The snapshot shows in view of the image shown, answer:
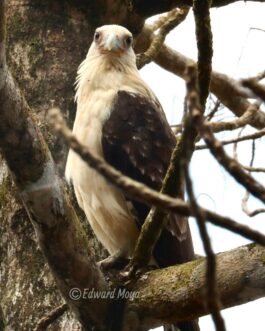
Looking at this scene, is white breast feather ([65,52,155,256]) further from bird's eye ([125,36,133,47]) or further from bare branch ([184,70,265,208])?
bare branch ([184,70,265,208])

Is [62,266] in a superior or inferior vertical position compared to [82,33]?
inferior

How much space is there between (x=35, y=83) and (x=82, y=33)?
539 mm

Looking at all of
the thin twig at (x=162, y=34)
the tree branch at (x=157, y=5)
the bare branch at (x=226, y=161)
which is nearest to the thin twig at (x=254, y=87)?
the bare branch at (x=226, y=161)

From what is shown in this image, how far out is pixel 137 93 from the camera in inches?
183

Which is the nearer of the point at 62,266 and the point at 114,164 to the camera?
the point at 62,266

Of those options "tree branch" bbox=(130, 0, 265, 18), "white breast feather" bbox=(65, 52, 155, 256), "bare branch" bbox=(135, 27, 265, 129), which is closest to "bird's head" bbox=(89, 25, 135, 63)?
"tree branch" bbox=(130, 0, 265, 18)

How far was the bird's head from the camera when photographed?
4.73 metres

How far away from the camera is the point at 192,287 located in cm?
319

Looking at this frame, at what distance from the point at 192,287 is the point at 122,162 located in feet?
3.78

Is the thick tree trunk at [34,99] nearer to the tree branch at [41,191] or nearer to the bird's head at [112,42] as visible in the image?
the bird's head at [112,42]

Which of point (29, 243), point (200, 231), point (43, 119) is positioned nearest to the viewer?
point (200, 231)

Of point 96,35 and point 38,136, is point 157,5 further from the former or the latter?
point 38,136

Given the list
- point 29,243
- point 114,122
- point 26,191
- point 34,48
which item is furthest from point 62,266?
point 34,48

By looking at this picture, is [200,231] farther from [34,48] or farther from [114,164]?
[34,48]
